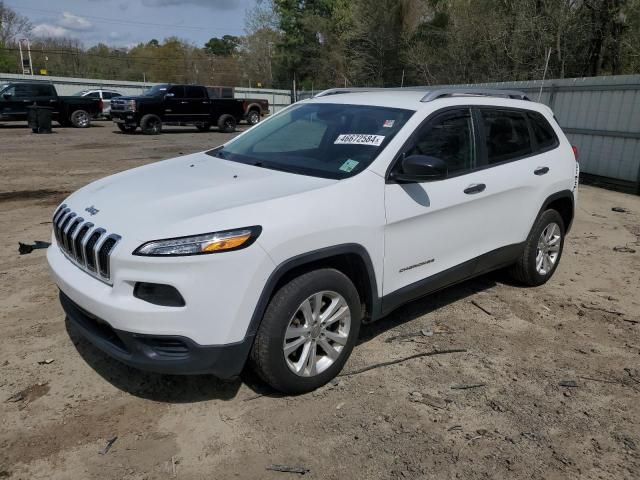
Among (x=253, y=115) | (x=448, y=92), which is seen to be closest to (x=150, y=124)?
(x=253, y=115)

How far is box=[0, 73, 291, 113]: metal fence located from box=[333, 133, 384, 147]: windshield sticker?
31.9 meters

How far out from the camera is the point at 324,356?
3219 mm

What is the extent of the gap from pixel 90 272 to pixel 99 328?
32cm

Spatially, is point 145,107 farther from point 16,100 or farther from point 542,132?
point 542,132

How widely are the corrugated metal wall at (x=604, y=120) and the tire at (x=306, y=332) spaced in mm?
9408

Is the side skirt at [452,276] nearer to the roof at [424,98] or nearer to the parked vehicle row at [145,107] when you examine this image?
the roof at [424,98]

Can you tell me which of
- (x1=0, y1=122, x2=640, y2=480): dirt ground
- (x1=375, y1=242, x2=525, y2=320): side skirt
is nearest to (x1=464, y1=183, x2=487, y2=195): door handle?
(x1=375, y1=242, x2=525, y2=320): side skirt

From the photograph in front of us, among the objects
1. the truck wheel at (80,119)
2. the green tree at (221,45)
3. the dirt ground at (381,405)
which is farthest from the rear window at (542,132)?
the green tree at (221,45)

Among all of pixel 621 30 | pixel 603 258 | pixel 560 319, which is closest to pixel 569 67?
pixel 621 30

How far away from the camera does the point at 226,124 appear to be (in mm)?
23031

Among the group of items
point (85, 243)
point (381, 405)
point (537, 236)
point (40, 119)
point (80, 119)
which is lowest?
point (381, 405)

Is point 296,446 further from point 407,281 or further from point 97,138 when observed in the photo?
point 97,138

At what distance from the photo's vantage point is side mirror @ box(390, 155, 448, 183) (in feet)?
10.7

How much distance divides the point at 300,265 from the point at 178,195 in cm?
83
